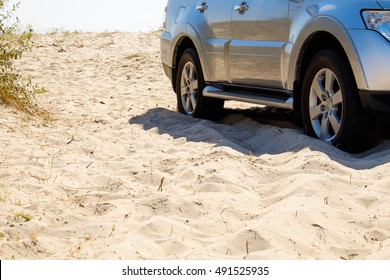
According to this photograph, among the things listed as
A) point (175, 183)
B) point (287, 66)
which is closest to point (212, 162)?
point (175, 183)

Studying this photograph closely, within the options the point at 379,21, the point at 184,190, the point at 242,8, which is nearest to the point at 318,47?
the point at 379,21

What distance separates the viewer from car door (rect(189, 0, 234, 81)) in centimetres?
869

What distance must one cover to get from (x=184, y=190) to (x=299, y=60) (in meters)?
1.97

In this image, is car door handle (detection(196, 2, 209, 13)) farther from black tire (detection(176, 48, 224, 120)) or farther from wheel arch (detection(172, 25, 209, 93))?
black tire (detection(176, 48, 224, 120))

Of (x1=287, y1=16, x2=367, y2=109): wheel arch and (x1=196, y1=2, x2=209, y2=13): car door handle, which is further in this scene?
(x1=196, y1=2, x2=209, y2=13): car door handle

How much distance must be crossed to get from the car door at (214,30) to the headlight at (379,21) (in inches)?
84.7

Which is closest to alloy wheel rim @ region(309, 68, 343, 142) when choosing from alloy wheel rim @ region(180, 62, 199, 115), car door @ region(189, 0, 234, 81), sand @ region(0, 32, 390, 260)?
sand @ region(0, 32, 390, 260)

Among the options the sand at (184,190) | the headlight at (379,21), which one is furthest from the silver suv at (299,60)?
the sand at (184,190)

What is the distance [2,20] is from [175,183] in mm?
4255

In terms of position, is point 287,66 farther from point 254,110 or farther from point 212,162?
point 254,110

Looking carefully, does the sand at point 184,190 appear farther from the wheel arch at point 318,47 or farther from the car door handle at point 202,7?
the car door handle at point 202,7

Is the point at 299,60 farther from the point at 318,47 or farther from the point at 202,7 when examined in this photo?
the point at 202,7

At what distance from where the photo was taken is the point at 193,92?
379 inches

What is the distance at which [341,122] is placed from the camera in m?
7.00
